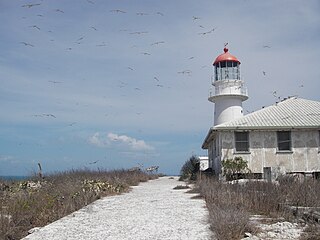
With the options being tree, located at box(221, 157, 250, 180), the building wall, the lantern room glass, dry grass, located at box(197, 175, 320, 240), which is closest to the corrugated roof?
the building wall

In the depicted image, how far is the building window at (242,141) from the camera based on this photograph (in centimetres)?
2023

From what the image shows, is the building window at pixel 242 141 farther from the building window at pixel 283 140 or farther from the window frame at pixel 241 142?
the building window at pixel 283 140

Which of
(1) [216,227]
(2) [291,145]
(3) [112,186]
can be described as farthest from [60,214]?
(2) [291,145]

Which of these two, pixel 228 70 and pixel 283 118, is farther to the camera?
pixel 228 70

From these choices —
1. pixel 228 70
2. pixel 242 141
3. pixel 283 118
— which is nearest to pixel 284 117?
pixel 283 118

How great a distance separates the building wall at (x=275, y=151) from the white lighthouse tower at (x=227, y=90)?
5283 mm

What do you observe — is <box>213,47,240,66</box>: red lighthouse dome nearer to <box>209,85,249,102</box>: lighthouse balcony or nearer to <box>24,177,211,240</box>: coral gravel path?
<box>209,85,249,102</box>: lighthouse balcony

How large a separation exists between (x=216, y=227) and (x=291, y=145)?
1429 cm

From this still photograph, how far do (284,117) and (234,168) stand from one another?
4249 mm

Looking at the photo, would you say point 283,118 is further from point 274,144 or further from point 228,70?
point 228,70

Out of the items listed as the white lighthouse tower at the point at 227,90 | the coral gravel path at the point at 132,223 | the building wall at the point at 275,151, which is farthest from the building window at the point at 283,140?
the coral gravel path at the point at 132,223

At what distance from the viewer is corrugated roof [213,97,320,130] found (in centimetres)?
1988

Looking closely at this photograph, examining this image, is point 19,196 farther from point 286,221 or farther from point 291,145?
point 291,145

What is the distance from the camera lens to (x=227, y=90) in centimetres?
2569
